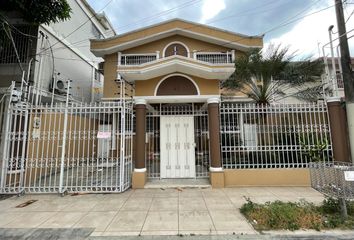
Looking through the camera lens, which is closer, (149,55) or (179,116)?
(179,116)

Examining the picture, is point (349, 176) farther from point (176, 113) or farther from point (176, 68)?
point (176, 68)

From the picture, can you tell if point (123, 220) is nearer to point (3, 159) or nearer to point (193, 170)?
point (193, 170)

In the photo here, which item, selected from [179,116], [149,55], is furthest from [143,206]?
[149,55]

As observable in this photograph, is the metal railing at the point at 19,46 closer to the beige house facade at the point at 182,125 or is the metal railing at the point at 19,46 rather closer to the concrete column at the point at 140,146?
the beige house facade at the point at 182,125

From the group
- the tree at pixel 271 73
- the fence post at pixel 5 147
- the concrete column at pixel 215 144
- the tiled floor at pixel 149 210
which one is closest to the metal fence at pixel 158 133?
the concrete column at pixel 215 144

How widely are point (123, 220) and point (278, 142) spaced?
18.9 ft

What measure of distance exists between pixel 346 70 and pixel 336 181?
458cm

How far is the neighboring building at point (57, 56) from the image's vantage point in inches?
344

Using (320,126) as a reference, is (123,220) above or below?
below

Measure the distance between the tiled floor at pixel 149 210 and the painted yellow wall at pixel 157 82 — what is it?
3.44m

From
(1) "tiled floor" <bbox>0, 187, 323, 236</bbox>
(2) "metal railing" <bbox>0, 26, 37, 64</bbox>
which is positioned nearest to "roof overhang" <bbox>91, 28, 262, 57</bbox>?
(2) "metal railing" <bbox>0, 26, 37, 64</bbox>

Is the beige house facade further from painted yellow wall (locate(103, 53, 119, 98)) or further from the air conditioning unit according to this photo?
painted yellow wall (locate(103, 53, 119, 98))

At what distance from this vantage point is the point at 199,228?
164 inches

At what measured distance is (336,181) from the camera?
4348 millimetres
